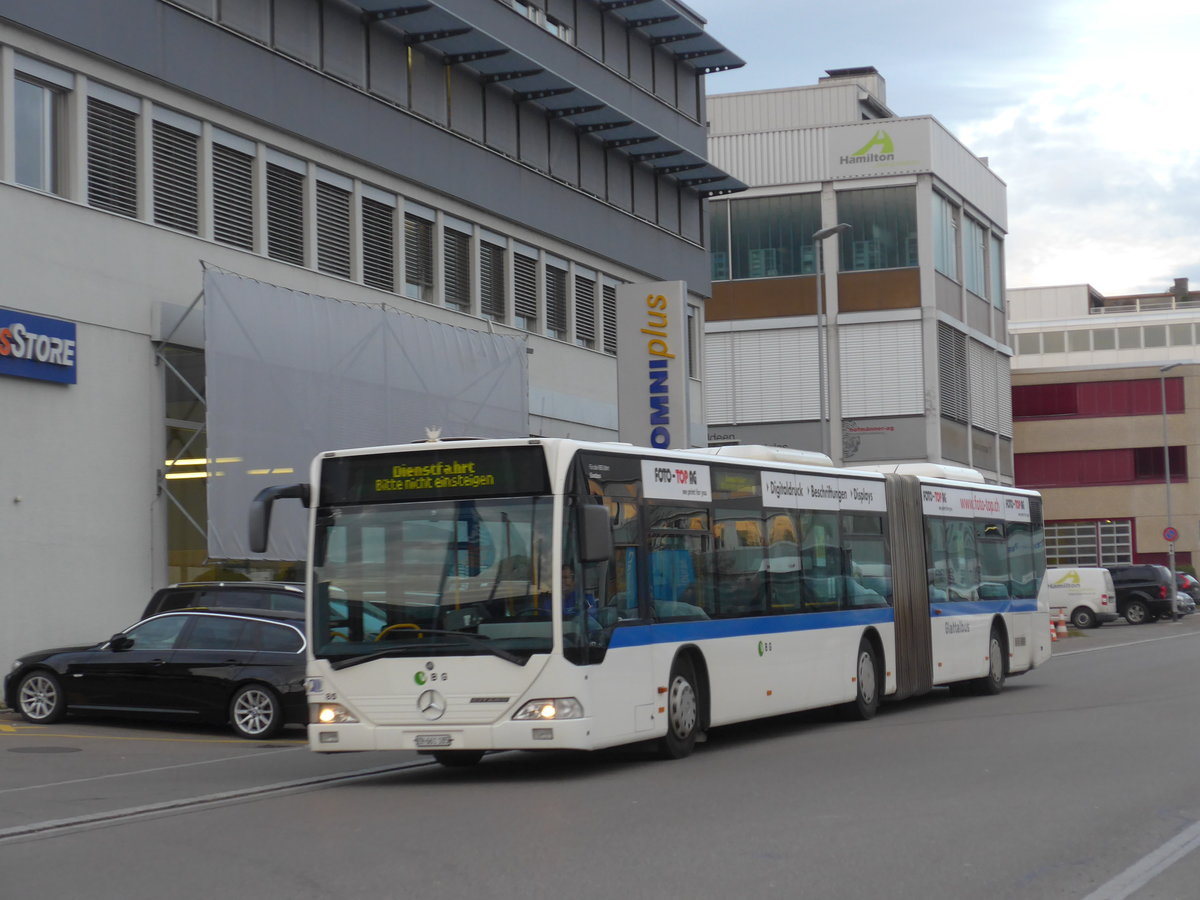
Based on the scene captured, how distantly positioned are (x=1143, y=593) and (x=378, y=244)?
110ft

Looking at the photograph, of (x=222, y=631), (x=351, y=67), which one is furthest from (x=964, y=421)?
(x=222, y=631)

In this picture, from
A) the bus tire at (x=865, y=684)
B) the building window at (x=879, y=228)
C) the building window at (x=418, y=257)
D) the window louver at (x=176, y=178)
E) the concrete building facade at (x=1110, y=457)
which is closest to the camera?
the bus tire at (x=865, y=684)

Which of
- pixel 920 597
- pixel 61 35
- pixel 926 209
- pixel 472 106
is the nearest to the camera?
pixel 920 597

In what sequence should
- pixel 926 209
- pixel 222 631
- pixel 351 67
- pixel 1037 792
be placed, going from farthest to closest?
1. pixel 926 209
2. pixel 351 67
3. pixel 222 631
4. pixel 1037 792

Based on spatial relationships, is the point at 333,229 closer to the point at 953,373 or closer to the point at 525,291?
the point at 525,291

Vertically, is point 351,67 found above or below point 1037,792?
above

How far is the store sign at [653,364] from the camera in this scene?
34.5 metres

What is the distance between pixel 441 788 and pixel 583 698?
4.22ft

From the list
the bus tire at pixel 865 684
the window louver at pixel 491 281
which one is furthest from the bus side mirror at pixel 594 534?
the window louver at pixel 491 281

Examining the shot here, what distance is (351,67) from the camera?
→ 101ft

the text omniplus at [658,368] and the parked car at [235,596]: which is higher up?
the text omniplus at [658,368]

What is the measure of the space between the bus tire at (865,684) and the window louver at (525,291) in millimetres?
17395

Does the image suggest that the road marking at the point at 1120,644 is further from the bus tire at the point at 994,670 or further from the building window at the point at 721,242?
the building window at the point at 721,242

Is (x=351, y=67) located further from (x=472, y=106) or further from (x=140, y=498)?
(x=140, y=498)
